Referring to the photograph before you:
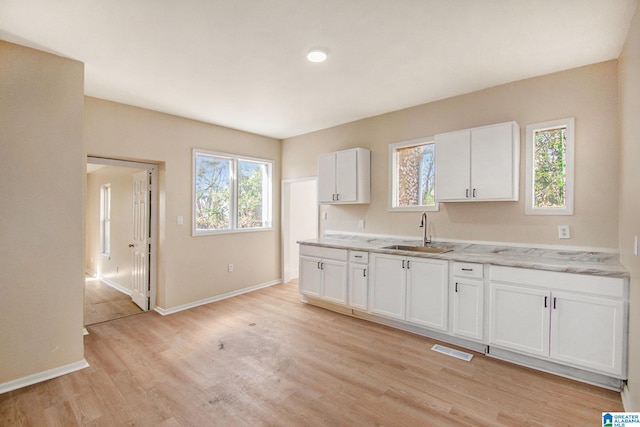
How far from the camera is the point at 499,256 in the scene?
2.95 m

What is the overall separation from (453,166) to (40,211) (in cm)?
390

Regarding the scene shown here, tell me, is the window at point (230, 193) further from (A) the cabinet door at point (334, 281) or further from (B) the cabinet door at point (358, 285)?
(B) the cabinet door at point (358, 285)

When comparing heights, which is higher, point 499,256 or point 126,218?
point 126,218

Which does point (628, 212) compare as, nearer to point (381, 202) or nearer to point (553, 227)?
point (553, 227)

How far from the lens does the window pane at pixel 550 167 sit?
2.88 metres

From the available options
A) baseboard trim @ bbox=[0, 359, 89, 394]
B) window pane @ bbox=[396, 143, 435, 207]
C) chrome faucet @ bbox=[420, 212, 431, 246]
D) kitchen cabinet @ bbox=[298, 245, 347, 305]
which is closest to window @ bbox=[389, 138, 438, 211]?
window pane @ bbox=[396, 143, 435, 207]

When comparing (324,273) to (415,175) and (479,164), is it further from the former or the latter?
(479,164)

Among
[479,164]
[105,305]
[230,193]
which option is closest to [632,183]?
[479,164]

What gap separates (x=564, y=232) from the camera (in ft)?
9.26

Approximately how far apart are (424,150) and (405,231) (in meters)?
1.07

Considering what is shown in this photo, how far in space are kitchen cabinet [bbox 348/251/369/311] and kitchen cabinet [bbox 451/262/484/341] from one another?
39.8 inches

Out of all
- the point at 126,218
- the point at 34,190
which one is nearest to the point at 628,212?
the point at 34,190

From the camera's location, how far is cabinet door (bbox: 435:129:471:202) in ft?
10.4

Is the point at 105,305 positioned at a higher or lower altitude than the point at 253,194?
lower
